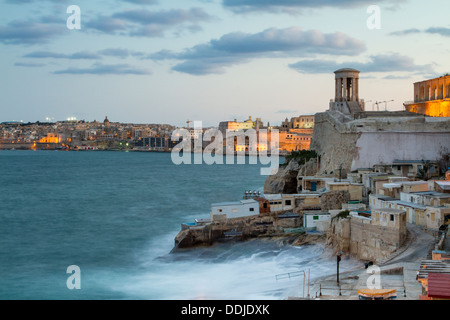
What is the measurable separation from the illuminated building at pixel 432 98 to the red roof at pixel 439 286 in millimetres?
20890

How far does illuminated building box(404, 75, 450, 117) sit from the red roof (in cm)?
2089

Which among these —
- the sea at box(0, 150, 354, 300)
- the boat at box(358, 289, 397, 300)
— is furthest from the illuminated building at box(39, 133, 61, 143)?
the boat at box(358, 289, 397, 300)

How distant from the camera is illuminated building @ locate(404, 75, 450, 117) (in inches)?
1001

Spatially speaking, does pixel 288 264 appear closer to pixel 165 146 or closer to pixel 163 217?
pixel 163 217

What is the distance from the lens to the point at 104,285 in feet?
40.5

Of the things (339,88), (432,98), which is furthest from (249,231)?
(339,88)

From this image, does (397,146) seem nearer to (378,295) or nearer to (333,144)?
(333,144)

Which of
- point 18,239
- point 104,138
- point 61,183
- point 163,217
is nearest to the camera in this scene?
point 18,239

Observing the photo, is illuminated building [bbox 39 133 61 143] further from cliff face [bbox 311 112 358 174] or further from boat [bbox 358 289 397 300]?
boat [bbox 358 289 397 300]

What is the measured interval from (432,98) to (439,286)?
893 inches

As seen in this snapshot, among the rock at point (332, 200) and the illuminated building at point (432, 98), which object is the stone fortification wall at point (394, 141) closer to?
the illuminated building at point (432, 98)
